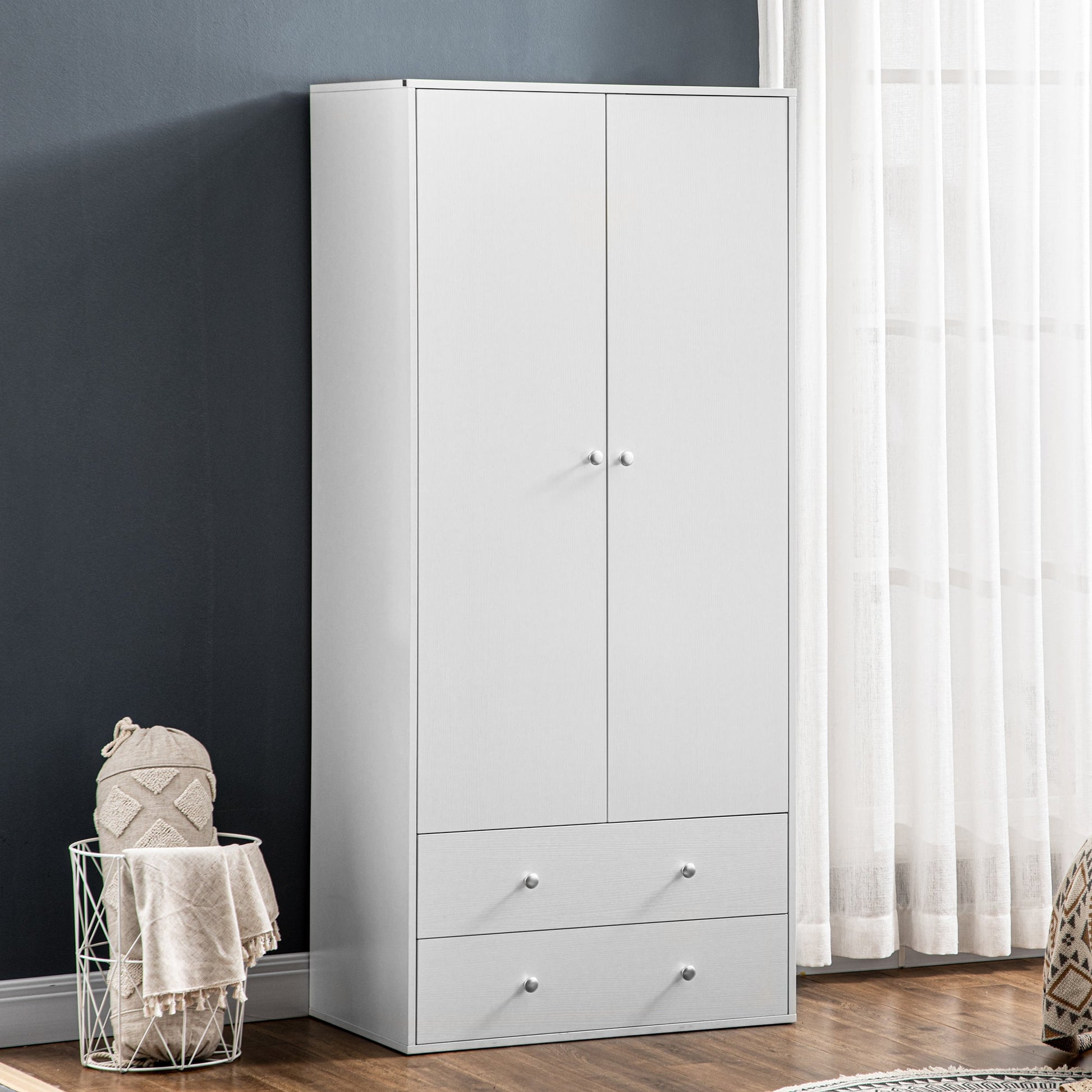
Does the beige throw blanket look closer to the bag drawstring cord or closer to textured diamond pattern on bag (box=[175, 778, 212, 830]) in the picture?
textured diamond pattern on bag (box=[175, 778, 212, 830])

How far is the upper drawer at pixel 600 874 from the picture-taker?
9.97 feet

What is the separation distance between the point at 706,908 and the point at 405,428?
109 centimetres

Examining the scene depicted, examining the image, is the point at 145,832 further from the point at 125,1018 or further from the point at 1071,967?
the point at 1071,967

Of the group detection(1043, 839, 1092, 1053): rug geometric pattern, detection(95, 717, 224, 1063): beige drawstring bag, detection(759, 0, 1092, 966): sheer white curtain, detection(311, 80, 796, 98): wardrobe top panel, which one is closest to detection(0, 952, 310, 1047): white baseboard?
detection(95, 717, 224, 1063): beige drawstring bag

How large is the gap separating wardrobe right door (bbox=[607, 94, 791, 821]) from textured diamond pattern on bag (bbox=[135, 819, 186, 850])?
0.81 m

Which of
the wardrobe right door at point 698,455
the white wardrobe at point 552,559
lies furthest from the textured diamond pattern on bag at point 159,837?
the wardrobe right door at point 698,455

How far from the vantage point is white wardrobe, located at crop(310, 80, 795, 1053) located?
9.92ft

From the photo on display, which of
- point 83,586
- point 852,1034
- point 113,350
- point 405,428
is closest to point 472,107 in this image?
point 405,428

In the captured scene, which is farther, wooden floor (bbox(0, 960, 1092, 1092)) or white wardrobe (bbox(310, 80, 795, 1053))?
white wardrobe (bbox(310, 80, 795, 1053))

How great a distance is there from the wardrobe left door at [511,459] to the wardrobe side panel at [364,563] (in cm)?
4

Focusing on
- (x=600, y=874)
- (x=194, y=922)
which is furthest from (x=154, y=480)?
(x=600, y=874)

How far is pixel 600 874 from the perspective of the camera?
3.12 m

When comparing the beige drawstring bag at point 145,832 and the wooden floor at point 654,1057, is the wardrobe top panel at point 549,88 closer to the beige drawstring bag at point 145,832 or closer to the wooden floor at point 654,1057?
the beige drawstring bag at point 145,832

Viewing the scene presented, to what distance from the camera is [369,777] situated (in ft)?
10.3
